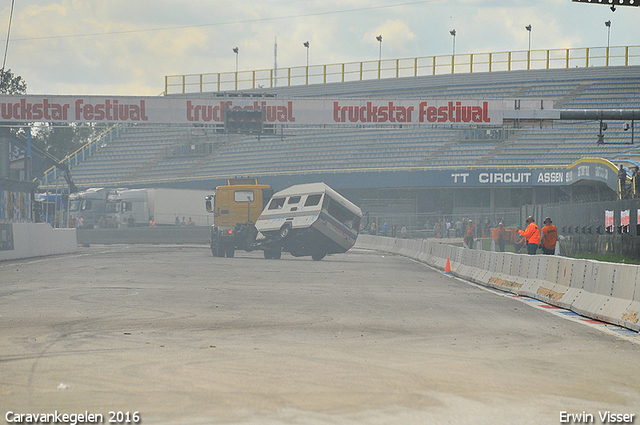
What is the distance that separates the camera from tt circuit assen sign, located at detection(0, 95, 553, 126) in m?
36.0

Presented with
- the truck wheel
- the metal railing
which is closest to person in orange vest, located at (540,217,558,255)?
the truck wheel

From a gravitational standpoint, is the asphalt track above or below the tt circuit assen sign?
below

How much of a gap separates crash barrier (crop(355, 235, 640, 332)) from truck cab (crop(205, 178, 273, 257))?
1004 centimetres

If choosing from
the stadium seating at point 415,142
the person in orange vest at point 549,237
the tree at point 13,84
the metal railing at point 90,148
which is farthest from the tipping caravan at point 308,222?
the tree at point 13,84

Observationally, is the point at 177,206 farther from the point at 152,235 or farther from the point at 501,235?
the point at 501,235

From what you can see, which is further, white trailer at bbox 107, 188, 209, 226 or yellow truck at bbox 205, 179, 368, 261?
white trailer at bbox 107, 188, 209, 226

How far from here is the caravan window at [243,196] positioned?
33.0 metres

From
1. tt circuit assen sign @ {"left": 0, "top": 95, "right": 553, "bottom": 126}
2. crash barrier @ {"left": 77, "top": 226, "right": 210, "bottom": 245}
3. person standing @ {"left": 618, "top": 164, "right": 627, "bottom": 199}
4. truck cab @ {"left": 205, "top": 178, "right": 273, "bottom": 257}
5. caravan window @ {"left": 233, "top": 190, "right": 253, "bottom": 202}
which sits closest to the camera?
person standing @ {"left": 618, "top": 164, "right": 627, "bottom": 199}

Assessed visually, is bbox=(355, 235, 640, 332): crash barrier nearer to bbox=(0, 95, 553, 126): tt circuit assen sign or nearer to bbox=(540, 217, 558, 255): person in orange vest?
bbox=(540, 217, 558, 255): person in orange vest

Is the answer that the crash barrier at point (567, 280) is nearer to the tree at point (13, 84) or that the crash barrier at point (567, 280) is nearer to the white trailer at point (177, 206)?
the white trailer at point (177, 206)

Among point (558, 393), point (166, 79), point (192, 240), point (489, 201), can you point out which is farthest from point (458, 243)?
point (558, 393)

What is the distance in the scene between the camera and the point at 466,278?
23.1m

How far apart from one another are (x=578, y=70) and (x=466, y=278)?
122 feet

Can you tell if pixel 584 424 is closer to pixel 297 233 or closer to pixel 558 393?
pixel 558 393
